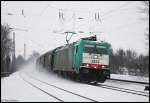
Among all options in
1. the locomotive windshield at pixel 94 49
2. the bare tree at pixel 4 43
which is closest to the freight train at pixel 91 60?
the locomotive windshield at pixel 94 49

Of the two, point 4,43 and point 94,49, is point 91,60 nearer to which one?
point 94,49

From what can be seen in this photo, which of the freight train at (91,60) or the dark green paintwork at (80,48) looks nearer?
the freight train at (91,60)

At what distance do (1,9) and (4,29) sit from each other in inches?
1130

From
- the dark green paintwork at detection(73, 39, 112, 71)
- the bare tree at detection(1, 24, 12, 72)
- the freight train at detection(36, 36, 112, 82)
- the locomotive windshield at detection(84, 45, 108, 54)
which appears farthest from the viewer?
the bare tree at detection(1, 24, 12, 72)

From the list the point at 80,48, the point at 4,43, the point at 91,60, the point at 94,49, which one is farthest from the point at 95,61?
the point at 4,43

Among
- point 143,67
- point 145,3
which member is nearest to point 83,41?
point 145,3

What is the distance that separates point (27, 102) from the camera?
14.0 metres

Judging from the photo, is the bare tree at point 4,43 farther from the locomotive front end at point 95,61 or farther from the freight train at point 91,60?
the locomotive front end at point 95,61

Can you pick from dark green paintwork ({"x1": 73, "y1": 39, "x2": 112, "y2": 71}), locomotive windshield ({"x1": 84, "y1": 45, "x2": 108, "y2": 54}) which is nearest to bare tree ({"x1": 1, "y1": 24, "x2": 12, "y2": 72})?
dark green paintwork ({"x1": 73, "y1": 39, "x2": 112, "y2": 71})

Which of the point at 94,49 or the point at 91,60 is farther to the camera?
the point at 94,49

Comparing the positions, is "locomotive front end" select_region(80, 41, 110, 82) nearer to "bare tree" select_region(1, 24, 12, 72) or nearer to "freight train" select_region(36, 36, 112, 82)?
"freight train" select_region(36, 36, 112, 82)

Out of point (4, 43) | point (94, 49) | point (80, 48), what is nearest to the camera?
point (80, 48)

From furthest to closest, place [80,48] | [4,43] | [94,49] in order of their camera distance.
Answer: [4,43] < [94,49] < [80,48]

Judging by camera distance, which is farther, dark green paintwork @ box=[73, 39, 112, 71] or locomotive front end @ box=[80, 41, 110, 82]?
dark green paintwork @ box=[73, 39, 112, 71]
